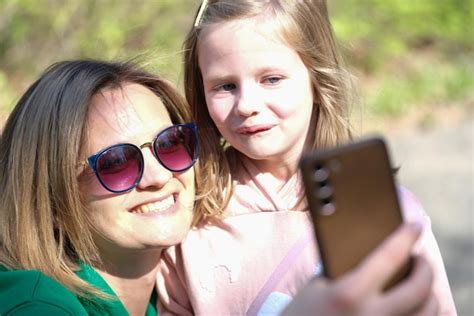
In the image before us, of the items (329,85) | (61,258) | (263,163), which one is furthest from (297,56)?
(61,258)

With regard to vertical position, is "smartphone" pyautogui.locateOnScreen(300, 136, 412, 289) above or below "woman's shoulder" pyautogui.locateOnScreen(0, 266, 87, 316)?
above

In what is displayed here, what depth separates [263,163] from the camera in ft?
8.52

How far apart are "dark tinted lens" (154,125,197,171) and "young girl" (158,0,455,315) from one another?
0.11 meters

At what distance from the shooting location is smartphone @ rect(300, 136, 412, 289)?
115 cm

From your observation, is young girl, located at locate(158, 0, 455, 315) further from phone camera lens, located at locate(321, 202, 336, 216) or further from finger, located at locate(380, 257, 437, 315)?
phone camera lens, located at locate(321, 202, 336, 216)

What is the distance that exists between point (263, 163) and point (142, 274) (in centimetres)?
52

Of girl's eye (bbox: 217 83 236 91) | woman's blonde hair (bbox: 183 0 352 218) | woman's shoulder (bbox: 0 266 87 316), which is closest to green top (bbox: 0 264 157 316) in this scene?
woman's shoulder (bbox: 0 266 87 316)

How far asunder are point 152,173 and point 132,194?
8 centimetres

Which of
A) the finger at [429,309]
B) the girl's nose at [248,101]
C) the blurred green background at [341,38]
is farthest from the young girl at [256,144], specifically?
the blurred green background at [341,38]

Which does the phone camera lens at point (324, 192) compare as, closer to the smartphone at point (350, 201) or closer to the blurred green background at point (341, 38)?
the smartphone at point (350, 201)

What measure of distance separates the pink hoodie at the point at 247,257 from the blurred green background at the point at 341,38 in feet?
14.6

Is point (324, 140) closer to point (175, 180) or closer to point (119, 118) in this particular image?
point (175, 180)

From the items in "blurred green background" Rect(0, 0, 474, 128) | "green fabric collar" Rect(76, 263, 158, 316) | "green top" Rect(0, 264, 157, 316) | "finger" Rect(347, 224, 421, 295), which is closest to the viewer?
"finger" Rect(347, 224, 421, 295)

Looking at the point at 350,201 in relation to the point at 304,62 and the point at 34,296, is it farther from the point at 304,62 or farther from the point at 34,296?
the point at 304,62
